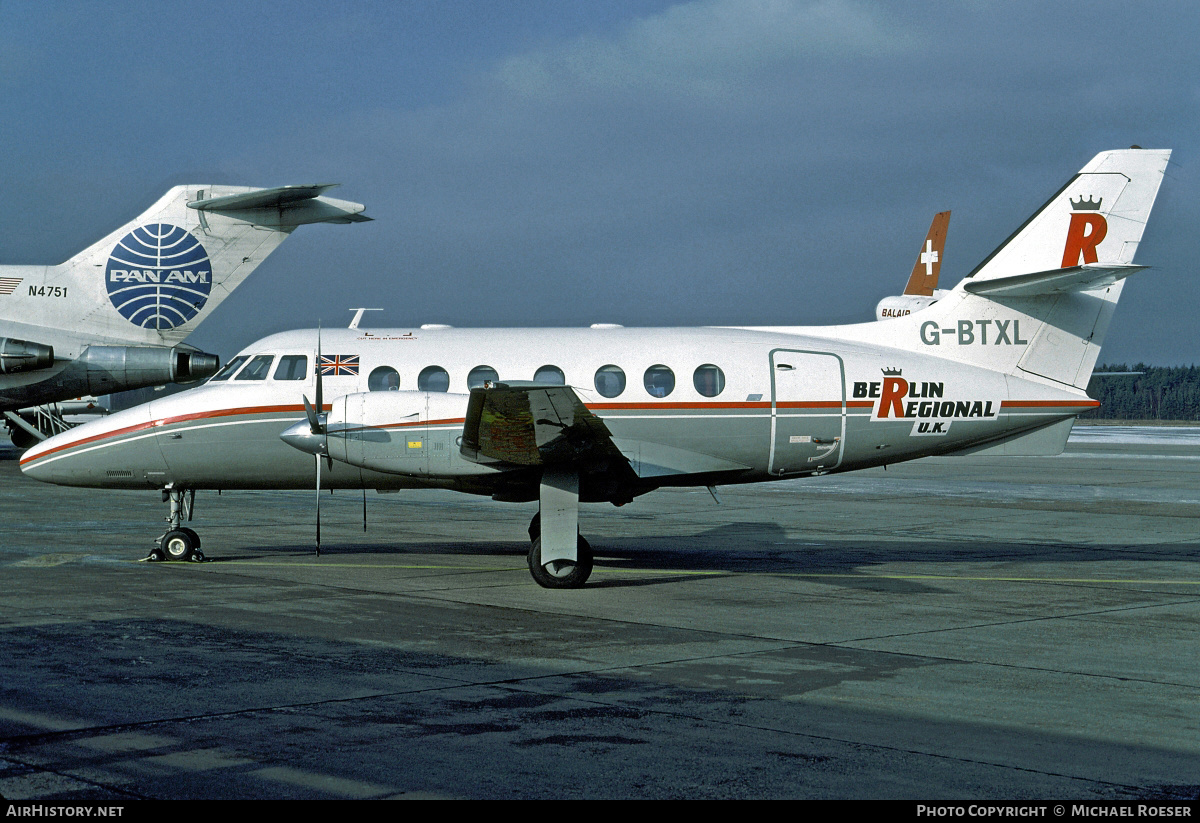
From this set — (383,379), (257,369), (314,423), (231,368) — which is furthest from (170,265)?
(314,423)

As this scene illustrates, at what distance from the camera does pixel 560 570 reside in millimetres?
13102

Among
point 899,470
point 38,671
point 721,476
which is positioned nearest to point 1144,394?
point 899,470

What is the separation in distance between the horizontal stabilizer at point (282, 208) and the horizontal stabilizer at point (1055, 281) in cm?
1008

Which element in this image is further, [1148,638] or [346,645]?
[1148,638]

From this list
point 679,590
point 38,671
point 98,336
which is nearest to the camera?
point 38,671

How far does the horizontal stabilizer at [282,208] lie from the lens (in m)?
17.9

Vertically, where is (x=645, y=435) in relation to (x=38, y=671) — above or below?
above

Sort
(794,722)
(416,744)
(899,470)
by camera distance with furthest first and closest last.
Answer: (899,470)
(794,722)
(416,744)

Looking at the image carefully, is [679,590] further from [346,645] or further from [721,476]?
[346,645]

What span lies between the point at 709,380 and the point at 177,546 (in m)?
7.85

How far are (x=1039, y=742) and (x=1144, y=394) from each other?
147 m

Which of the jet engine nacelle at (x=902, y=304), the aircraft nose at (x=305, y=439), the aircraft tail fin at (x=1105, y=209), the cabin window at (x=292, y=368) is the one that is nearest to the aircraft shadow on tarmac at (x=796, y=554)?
the cabin window at (x=292, y=368)

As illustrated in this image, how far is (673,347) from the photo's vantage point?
15.0 m

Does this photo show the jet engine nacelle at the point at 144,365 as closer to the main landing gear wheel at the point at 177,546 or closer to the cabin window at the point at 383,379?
the main landing gear wheel at the point at 177,546
